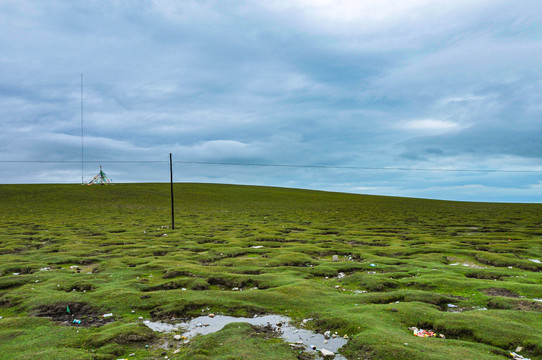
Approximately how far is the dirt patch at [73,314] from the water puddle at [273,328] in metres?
1.33

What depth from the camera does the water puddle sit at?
6.75 meters

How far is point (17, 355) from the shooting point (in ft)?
20.3

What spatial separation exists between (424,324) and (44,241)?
78.6ft

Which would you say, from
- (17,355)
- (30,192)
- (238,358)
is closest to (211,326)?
(238,358)

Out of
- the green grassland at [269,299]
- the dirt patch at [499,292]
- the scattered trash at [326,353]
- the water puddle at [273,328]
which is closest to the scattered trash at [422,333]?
the green grassland at [269,299]

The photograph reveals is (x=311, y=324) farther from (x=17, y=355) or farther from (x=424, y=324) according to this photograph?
(x=17, y=355)

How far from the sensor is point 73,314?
867 cm

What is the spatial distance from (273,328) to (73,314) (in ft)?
17.9

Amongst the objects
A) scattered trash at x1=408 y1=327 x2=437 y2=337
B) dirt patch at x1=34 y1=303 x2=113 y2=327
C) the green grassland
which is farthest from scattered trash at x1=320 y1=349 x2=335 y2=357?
dirt patch at x1=34 y1=303 x2=113 y2=327

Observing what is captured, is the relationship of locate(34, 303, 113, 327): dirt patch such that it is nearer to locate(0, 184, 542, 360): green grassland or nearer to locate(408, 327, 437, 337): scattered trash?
locate(0, 184, 542, 360): green grassland

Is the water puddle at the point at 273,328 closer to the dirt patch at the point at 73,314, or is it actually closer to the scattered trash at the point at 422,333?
the dirt patch at the point at 73,314

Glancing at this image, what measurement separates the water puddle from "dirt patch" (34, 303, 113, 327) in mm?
1331

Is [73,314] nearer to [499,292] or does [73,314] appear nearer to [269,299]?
[269,299]

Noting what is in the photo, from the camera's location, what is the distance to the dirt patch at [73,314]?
8.12 metres
